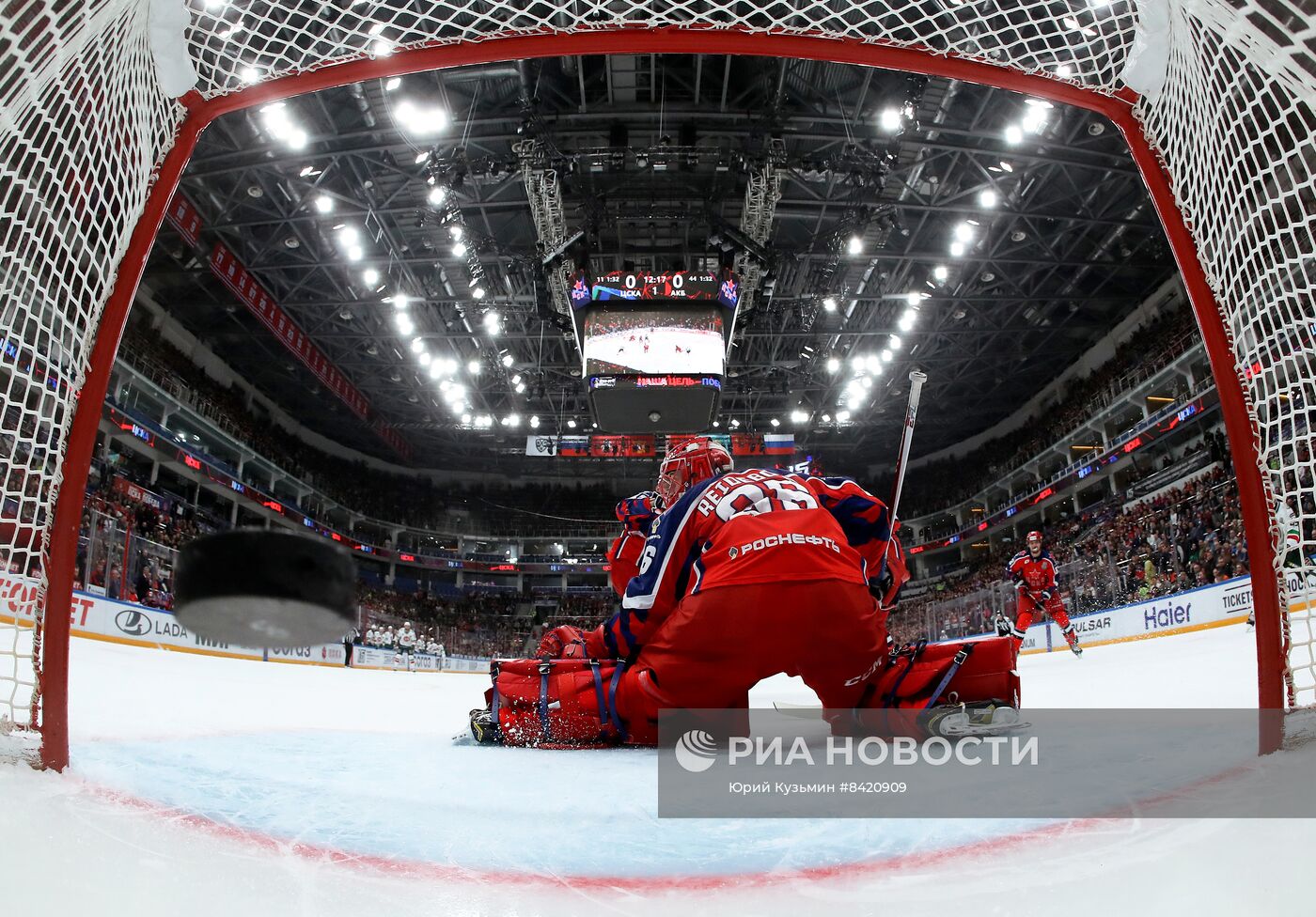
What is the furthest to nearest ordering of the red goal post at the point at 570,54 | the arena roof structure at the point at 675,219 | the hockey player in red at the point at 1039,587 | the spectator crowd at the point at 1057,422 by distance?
the spectator crowd at the point at 1057,422 → the arena roof structure at the point at 675,219 → the hockey player in red at the point at 1039,587 → the red goal post at the point at 570,54

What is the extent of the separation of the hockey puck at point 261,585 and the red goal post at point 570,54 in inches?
29.7

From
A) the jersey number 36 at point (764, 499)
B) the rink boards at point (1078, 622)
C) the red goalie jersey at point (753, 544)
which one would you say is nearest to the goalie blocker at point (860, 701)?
the red goalie jersey at point (753, 544)

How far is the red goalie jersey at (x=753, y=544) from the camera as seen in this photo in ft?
7.32

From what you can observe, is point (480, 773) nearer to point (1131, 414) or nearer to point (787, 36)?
point (787, 36)

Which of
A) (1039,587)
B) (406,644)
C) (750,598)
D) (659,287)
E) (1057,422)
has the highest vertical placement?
(1057,422)

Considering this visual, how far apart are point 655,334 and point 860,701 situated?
10621 millimetres

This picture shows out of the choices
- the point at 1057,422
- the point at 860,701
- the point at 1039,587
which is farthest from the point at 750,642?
the point at 1057,422

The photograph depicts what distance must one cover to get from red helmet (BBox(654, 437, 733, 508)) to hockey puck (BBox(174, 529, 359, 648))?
212cm

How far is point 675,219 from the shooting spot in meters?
15.2

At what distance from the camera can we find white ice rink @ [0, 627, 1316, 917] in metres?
0.85

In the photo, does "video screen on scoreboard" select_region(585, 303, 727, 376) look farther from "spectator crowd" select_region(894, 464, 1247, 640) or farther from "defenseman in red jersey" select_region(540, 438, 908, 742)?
"defenseman in red jersey" select_region(540, 438, 908, 742)

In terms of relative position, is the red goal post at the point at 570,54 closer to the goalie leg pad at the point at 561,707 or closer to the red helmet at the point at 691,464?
the goalie leg pad at the point at 561,707

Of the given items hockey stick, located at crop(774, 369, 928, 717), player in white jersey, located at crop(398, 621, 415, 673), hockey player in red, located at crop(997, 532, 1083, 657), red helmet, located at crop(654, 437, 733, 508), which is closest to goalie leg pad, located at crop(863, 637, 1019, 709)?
hockey stick, located at crop(774, 369, 928, 717)

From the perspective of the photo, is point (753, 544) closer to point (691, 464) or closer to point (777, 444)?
point (691, 464)
